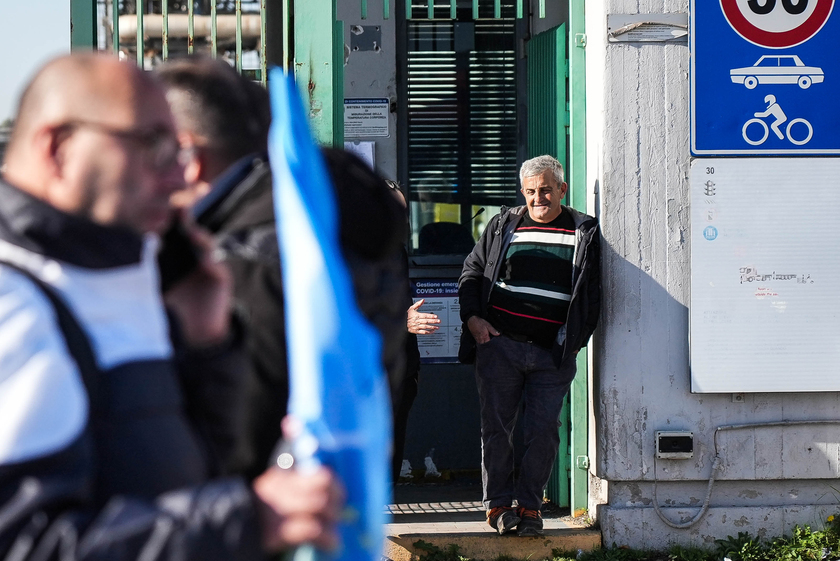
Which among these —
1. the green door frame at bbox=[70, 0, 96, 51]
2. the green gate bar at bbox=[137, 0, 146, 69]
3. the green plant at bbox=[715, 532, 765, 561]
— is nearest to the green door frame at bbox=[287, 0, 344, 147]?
the green gate bar at bbox=[137, 0, 146, 69]

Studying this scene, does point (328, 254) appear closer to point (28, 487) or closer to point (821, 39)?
point (28, 487)

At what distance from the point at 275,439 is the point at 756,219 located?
156 inches

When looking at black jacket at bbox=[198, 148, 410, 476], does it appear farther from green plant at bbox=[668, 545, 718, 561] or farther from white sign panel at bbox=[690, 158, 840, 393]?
green plant at bbox=[668, 545, 718, 561]

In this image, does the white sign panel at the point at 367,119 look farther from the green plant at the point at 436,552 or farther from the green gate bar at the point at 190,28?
the green plant at the point at 436,552

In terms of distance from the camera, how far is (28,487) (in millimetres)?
1089

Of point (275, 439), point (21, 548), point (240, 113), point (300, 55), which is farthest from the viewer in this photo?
point (300, 55)

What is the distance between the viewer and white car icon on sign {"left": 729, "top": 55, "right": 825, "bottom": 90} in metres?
4.91

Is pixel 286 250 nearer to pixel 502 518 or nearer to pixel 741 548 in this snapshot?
pixel 502 518

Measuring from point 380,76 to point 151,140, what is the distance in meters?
5.04

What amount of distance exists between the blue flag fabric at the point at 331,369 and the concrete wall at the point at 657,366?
3859mm

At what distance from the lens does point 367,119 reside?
6.22m

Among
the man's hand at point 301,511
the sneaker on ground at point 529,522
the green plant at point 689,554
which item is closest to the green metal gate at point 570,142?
the sneaker on ground at point 529,522

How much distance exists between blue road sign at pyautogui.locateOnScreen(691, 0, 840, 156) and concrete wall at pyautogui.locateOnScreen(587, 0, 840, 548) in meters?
0.11

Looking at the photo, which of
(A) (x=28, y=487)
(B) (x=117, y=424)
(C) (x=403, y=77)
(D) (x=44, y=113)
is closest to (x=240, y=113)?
(D) (x=44, y=113)
